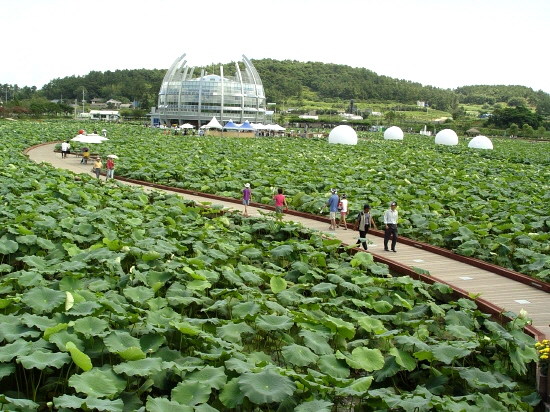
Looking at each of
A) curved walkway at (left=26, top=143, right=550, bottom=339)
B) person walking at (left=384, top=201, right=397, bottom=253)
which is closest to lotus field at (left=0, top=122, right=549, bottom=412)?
curved walkway at (left=26, top=143, right=550, bottom=339)

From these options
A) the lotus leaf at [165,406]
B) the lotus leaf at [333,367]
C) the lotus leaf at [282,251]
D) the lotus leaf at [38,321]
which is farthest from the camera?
the lotus leaf at [282,251]

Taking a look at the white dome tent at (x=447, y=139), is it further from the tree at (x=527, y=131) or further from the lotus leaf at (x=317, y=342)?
the lotus leaf at (x=317, y=342)

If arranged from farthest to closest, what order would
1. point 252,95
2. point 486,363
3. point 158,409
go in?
point 252,95 < point 486,363 < point 158,409

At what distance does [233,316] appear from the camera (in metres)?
7.62

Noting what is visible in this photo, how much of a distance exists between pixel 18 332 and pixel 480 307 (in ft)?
19.8

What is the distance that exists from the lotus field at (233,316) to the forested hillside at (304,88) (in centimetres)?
10219

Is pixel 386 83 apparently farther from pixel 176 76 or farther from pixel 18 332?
pixel 18 332

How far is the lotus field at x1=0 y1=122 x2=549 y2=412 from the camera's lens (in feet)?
18.5

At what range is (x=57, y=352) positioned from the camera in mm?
5926

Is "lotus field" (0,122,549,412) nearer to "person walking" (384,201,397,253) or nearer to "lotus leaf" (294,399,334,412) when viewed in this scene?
"lotus leaf" (294,399,334,412)

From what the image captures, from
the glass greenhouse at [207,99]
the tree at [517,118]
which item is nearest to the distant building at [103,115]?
the glass greenhouse at [207,99]

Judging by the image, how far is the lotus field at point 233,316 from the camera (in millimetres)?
5652

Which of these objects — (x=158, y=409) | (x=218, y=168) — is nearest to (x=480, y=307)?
(x=158, y=409)

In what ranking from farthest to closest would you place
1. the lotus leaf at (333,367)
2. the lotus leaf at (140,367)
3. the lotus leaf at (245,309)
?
the lotus leaf at (245,309) → the lotus leaf at (333,367) → the lotus leaf at (140,367)
